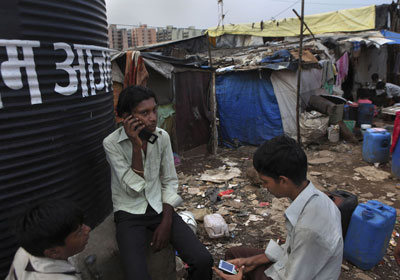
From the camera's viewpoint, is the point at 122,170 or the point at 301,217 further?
the point at 122,170

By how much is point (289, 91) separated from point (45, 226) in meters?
8.58

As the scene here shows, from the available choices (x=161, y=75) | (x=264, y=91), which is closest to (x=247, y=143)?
(x=264, y=91)

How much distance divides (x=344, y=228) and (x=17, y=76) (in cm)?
368

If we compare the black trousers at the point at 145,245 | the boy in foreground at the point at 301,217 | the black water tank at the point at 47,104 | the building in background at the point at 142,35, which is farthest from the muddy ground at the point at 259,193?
the building in background at the point at 142,35

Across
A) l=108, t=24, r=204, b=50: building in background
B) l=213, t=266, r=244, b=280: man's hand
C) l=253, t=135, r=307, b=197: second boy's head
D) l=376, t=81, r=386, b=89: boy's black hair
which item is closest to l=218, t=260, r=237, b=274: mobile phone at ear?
l=213, t=266, r=244, b=280: man's hand

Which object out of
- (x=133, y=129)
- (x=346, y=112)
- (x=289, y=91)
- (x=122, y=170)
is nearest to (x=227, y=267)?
(x=122, y=170)

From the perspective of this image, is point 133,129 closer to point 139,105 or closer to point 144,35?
point 139,105

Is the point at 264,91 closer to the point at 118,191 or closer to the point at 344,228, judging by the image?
the point at 344,228

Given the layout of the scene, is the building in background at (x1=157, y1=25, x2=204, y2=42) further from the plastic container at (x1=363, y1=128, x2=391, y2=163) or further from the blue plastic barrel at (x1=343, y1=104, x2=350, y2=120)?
the plastic container at (x1=363, y1=128, x2=391, y2=163)

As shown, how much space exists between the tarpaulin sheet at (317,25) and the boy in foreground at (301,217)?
14781 millimetres

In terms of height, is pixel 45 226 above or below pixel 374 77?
below

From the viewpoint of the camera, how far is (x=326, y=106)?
854 cm

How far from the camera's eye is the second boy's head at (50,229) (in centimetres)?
132

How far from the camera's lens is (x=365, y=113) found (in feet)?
31.4
